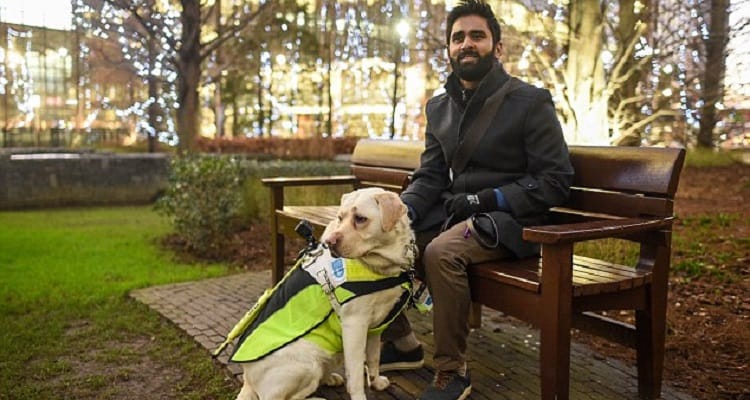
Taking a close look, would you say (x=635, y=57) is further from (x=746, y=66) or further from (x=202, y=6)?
(x=202, y=6)

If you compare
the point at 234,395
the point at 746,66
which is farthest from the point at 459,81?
the point at 746,66

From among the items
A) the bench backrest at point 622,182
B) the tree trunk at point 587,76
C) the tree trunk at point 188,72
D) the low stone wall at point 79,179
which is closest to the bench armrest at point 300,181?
the bench backrest at point 622,182

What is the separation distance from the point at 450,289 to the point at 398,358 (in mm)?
885

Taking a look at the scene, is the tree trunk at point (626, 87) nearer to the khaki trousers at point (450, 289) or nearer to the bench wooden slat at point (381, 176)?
the bench wooden slat at point (381, 176)

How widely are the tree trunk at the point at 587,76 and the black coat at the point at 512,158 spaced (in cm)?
386

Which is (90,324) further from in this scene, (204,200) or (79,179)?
(79,179)

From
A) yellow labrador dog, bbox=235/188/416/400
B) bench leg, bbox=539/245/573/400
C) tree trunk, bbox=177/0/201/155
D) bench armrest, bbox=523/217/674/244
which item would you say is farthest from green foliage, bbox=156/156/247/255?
bench leg, bbox=539/245/573/400

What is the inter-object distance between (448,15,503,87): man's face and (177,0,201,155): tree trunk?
698cm

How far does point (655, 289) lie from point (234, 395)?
2.37m

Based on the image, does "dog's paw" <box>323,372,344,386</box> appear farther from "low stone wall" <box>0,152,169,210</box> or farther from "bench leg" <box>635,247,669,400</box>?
"low stone wall" <box>0,152,169,210</box>

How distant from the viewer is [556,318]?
2910 mm

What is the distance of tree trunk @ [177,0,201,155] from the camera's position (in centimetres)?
1100

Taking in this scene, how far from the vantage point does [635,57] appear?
7.69m

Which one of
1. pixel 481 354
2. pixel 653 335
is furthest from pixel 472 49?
pixel 481 354
